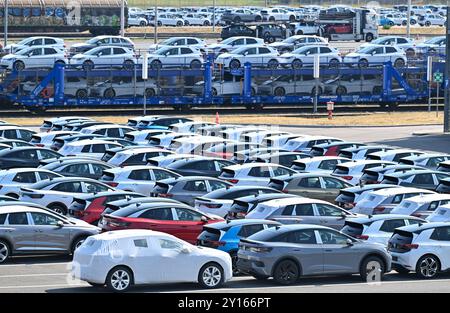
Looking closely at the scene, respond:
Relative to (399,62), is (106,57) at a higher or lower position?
higher

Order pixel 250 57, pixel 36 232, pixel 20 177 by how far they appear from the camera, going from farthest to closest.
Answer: pixel 250 57
pixel 20 177
pixel 36 232

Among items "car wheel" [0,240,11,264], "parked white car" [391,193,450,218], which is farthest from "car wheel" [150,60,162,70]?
"car wheel" [0,240,11,264]

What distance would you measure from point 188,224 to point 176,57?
3737 cm

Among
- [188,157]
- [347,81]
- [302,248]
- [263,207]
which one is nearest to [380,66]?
[347,81]

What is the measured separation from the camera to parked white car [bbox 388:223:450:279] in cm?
2214

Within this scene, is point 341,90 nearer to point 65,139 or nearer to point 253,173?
point 65,139

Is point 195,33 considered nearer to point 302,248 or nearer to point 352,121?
point 352,121

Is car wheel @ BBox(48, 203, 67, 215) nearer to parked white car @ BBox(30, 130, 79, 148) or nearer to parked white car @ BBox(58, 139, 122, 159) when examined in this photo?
parked white car @ BBox(58, 139, 122, 159)

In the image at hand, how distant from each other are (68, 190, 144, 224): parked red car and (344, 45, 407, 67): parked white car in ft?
122

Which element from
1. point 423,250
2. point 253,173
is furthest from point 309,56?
point 423,250

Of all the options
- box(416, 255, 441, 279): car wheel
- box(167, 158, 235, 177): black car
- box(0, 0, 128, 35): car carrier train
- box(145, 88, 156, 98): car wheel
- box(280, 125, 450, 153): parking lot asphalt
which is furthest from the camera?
box(0, 0, 128, 35): car carrier train

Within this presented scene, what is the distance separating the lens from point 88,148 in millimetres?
36750

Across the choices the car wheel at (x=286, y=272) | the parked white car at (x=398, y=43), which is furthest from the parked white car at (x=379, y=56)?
the car wheel at (x=286, y=272)

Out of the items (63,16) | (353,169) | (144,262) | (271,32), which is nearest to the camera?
(144,262)
